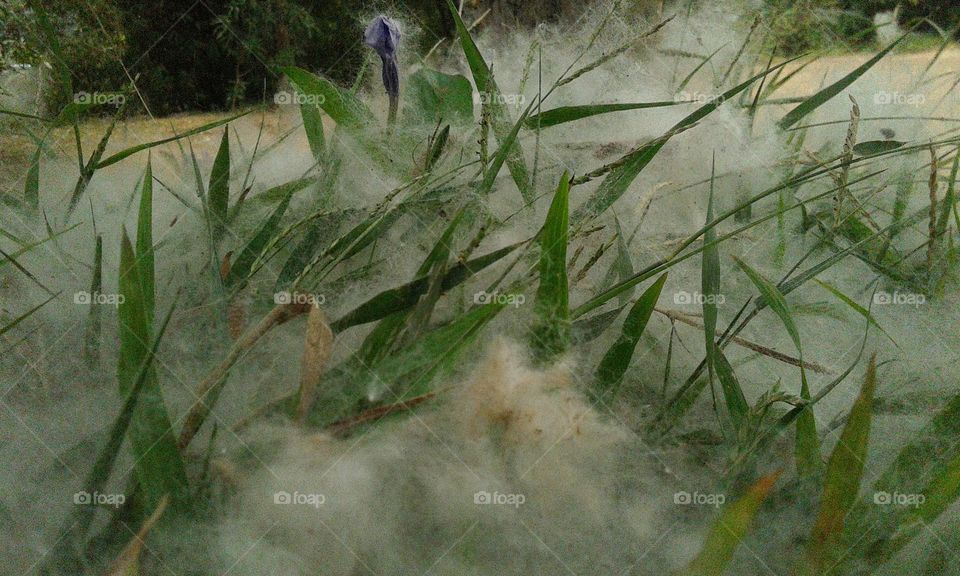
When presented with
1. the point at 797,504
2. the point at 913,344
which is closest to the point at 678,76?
the point at 913,344

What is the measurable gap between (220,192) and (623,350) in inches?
18.1

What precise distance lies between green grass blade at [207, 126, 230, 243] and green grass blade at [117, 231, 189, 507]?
23 centimetres

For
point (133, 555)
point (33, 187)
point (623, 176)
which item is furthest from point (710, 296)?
point (33, 187)

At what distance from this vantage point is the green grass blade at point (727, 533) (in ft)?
1.95

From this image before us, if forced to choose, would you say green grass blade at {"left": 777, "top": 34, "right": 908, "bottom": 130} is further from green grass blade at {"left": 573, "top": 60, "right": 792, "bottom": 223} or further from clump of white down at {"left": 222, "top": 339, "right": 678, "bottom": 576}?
clump of white down at {"left": 222, "top": 339, "right": 678, "bottom": 576}

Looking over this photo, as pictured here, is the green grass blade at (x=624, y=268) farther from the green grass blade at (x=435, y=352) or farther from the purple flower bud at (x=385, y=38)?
the purple flower bud at (x=385, y=38)

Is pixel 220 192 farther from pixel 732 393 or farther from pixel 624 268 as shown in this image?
pixel 732 393

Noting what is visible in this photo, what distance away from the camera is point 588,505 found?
66 centimetres

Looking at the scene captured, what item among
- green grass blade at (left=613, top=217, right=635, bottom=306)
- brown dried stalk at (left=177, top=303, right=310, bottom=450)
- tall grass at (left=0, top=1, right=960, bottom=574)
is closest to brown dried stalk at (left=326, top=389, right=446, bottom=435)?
tall grass at (left=0, top=1, right=960, bottom=574)

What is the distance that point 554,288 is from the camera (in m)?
0.65

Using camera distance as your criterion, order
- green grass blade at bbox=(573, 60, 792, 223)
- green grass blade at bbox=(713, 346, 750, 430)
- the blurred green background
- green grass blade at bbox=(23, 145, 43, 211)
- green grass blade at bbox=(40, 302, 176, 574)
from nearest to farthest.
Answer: green grass blade at bbox=(40, 302, 176, 574), green grass blade at bbox=(713, 346, 750, 430), green grass blade at bbox=(573, 60, 792, 223), green grass blade at bbox=(23, 145, 43, 211), the blurred green background

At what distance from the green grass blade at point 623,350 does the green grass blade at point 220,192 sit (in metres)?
0.43

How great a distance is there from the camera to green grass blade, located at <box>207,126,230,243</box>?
0.84m

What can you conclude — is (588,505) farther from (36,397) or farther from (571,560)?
(36,397)
